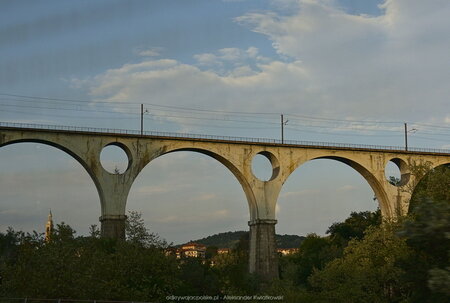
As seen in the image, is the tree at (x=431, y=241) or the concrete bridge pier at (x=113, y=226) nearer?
the tree at (x=431, y=241)

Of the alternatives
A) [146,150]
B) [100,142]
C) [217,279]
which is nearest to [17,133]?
[100,142]

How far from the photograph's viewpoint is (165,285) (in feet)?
92.4

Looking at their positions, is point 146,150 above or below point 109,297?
above

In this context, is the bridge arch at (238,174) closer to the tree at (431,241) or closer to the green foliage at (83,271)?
the green foliage at (83,271)

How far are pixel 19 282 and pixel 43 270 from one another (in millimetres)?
1300

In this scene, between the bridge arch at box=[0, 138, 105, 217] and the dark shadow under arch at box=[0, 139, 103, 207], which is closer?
the dark shadow under arch at box=[0, 139, 103, 207]

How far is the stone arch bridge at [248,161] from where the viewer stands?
38.7 metres

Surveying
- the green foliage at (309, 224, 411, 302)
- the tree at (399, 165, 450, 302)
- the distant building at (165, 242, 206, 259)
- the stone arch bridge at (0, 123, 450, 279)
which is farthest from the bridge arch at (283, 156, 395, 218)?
the tree at (399, 165, 450, 302)

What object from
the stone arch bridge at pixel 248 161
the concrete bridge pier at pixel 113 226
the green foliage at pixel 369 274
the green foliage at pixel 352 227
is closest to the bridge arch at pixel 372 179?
the stone arch bridge at pixel 248 161

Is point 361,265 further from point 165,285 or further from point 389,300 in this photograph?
point 165,285

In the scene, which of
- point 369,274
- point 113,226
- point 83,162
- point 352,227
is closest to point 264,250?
point 113,226

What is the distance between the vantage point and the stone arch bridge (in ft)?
127

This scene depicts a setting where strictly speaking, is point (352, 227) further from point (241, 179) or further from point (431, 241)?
point (431, 241)

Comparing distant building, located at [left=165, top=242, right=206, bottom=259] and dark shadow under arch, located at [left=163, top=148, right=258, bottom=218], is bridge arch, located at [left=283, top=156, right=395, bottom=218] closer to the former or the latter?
dark shadow under arch, located at [left=163, top=148, right=258, bottom=218]
